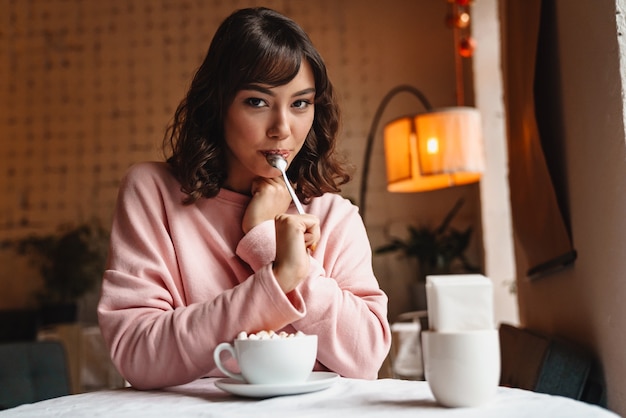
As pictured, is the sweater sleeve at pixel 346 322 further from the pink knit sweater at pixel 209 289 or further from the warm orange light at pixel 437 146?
the warm orange light at pixel 437 146

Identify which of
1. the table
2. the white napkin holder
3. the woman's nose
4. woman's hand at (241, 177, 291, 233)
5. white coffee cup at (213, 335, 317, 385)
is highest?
the woman's nose

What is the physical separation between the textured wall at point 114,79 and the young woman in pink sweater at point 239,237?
4.46 meters

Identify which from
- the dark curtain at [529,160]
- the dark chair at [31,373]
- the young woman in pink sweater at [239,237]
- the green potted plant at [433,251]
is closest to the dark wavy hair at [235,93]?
the young woman in pink sweater at [239,237]

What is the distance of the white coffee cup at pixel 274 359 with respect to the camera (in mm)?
798

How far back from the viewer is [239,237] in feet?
3.91

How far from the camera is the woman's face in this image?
1115mm

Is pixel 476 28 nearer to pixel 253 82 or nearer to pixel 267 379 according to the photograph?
pixel 253 82

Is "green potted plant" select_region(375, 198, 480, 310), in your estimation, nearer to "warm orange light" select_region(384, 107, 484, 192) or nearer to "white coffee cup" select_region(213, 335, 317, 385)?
"warm orange light" select_region(384, 107, 484, 192)

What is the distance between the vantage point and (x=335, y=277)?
1204 mm

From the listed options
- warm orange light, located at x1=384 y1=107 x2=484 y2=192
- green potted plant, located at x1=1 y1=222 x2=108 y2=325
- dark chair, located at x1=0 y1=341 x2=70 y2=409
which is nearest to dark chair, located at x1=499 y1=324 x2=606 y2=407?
dark chair, located at x1=0 y1=341 x2=70 y2=409

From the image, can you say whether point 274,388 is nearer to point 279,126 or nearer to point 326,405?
point 326,405

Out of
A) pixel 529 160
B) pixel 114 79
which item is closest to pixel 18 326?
pixel 114 79

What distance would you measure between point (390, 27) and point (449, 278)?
528 cm

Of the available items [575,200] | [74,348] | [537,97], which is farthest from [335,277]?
[74,348]
